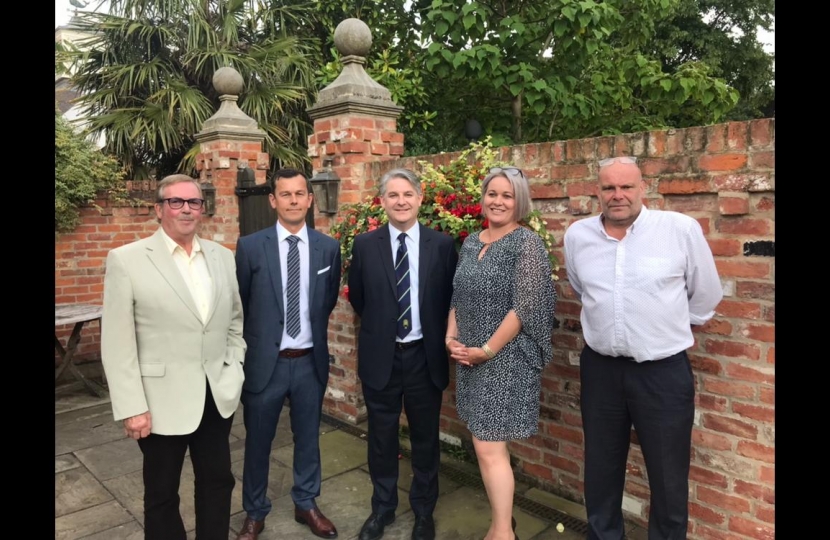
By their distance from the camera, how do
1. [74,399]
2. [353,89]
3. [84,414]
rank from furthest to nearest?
[74,399] < [84,414] < [353,89]

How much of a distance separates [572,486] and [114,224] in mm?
5879

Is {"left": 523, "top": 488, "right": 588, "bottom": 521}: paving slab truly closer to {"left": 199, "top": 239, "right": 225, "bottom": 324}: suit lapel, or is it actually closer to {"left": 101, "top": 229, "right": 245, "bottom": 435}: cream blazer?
{"left": 101, "top": 229, "right": 245, "bottom": 435}: cream blazer

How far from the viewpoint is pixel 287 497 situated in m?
3.53

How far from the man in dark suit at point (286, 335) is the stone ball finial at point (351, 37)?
2079 millimetres

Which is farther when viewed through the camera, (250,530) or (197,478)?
(250,530)

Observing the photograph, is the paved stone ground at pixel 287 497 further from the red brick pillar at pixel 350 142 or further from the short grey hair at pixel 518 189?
the short grey hair at pixel 518 189

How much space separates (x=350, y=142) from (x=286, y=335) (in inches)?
80.0

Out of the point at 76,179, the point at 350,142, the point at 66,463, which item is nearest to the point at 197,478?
the point at 66,463

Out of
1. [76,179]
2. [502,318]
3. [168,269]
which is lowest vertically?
[502,318]

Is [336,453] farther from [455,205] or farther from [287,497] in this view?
[455,205]

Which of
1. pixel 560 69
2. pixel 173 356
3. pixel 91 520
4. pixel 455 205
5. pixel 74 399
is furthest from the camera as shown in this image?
pixel 560 69

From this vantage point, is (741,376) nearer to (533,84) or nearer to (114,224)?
(533,84)

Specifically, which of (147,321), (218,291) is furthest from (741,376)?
(147,321)

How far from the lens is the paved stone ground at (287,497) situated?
→ 314cm
